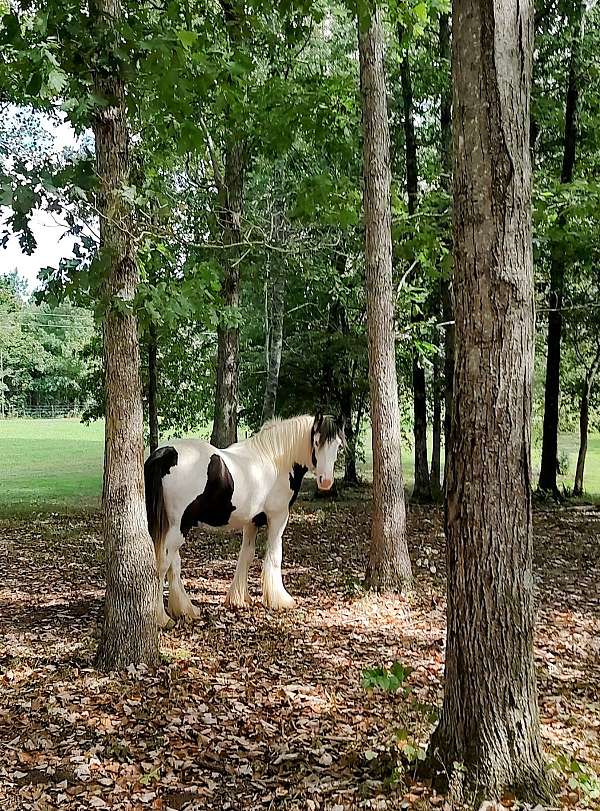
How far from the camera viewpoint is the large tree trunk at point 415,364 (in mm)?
15500

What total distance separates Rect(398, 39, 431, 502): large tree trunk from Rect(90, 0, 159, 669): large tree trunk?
10.5m

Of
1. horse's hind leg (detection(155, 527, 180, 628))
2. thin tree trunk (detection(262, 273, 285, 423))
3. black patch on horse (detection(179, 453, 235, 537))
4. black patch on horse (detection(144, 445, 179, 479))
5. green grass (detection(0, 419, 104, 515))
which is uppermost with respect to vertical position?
thin tree trunk (detection(262, 273, 285, 423))

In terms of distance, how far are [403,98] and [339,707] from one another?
46.2ft

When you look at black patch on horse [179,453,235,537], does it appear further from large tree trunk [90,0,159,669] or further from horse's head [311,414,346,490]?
large tree trunk [90,0,159,669]

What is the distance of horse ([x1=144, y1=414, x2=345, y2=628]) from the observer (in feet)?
22.6

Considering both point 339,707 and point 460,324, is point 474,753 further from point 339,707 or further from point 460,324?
point 460,324

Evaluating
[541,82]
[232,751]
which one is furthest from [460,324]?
[541,82]

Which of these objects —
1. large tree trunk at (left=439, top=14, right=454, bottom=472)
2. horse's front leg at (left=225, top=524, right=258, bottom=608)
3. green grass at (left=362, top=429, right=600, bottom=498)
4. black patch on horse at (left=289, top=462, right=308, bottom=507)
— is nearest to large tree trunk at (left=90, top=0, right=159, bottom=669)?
horse's front leg at (left=225, top=524, right=258, bottom=608)

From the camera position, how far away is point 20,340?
4059cm

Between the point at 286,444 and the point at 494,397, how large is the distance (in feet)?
14.9

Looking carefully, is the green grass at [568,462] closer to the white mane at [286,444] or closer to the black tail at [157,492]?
the white mane at [286,444]

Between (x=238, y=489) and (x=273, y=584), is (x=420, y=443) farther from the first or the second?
(x=238, y=489)

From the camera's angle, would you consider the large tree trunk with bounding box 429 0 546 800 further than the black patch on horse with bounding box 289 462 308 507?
No

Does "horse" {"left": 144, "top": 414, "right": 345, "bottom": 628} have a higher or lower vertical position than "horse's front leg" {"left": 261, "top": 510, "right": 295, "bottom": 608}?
higher
